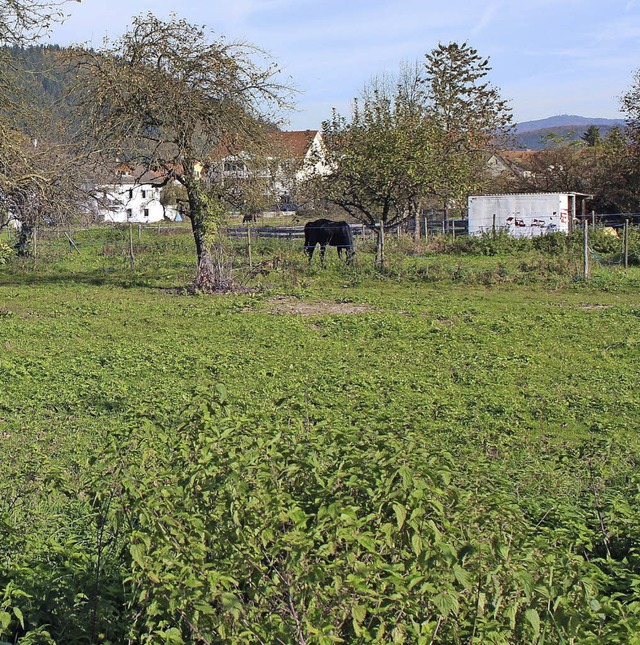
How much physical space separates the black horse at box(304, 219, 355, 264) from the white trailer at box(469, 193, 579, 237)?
9701 millimetres

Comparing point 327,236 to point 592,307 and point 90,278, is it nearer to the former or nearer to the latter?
point 90,278

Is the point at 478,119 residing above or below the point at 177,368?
above

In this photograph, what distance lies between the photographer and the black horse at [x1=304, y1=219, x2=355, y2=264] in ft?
74.4

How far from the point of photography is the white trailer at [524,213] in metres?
31.1

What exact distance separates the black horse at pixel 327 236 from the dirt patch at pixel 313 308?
6393 millimetres

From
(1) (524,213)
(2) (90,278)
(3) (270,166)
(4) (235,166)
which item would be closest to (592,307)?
(3) (270,166)

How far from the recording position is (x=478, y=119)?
40.2m

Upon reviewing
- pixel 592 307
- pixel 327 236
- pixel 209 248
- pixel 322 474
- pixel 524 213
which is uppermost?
pixel 524 213

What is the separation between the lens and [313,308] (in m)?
15.4

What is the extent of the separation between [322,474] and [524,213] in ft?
95.6

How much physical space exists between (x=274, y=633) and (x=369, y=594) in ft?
1.21

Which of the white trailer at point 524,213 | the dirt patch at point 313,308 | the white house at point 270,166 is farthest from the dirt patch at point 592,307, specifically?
the white trailer at point 524,213

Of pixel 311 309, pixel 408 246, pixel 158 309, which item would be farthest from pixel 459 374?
pixel 408 246

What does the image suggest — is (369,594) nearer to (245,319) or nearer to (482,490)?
(482,490)
